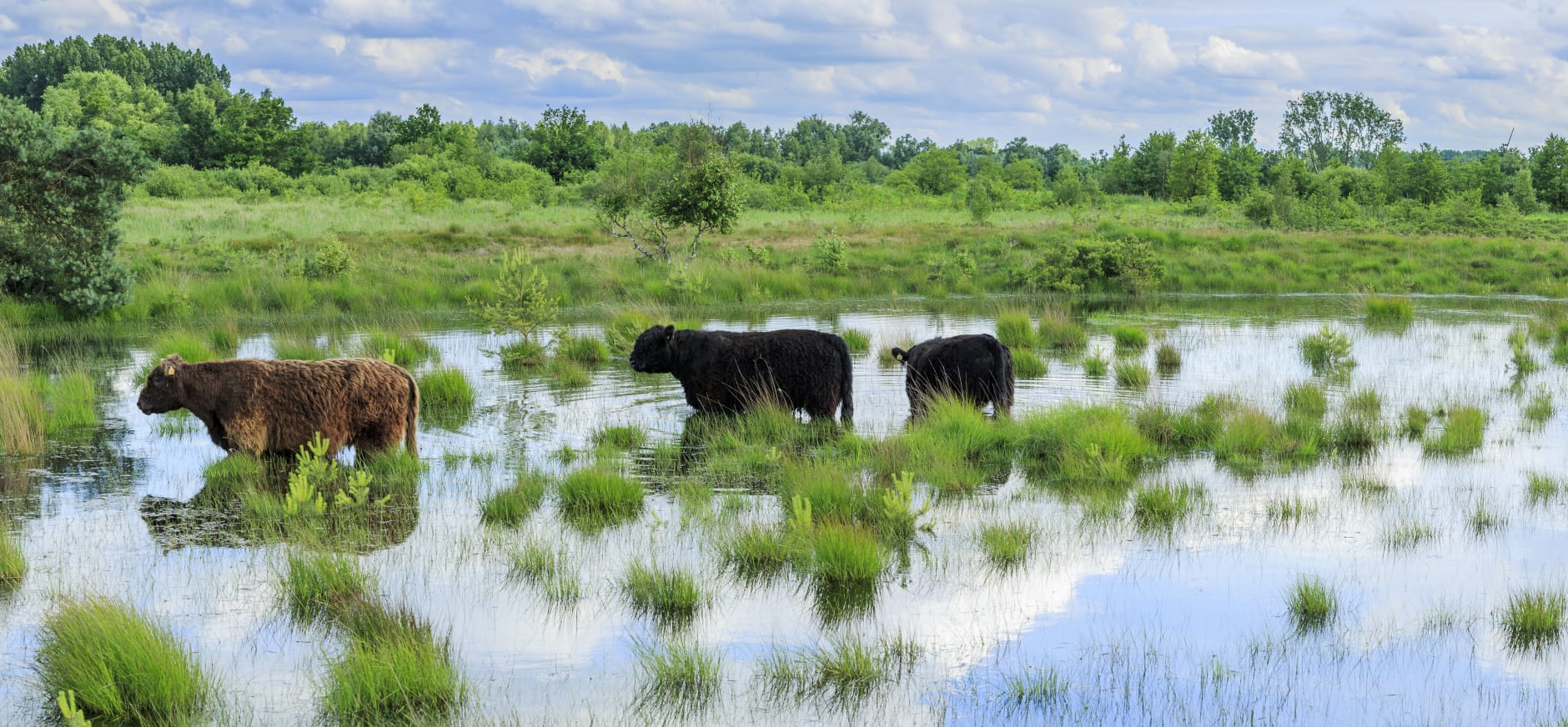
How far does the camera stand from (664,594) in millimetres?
7562

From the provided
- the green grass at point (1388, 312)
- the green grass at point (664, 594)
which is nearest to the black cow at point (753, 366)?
the green grass at point (664, 594)

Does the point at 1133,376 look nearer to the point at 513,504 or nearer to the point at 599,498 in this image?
the point at 599,498

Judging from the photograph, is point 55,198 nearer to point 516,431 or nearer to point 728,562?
point 516,431

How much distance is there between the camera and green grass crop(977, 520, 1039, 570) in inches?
332

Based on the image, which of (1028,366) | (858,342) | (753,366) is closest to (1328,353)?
(1028,366)

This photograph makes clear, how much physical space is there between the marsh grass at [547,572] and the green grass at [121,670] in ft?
7.13

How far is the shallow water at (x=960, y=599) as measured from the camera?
6.11 m

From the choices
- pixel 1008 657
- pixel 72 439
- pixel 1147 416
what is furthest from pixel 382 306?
pixel 1008 657

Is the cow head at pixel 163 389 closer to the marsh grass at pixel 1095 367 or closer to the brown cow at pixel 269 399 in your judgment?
the brown cow at pixel 269 399

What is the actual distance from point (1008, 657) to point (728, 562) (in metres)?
2.36

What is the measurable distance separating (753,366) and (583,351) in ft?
19.2

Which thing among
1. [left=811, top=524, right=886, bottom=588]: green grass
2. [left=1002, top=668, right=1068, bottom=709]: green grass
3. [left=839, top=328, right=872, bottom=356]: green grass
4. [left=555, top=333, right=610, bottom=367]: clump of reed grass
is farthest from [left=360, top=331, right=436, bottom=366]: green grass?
[left=1002, top=668, right=1068, bottom=709]: green grass

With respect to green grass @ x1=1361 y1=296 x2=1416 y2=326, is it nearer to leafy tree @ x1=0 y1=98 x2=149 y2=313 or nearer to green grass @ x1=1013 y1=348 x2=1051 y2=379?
green grass @ x1=1013 y1=348 x2=1051 y2=379

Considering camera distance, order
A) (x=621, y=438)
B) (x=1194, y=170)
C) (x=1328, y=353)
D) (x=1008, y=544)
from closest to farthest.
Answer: (x=1008, y=544) < (x=621, y=438) < (x=1328, y=353) < (x=1194, y=170)
